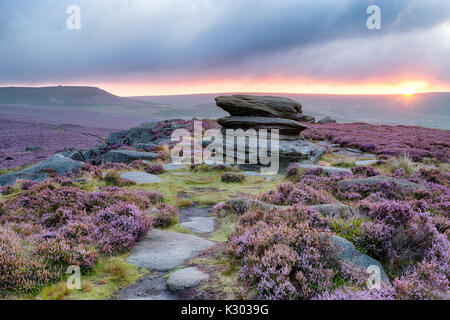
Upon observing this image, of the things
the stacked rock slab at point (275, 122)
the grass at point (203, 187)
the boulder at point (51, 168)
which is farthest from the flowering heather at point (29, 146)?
the stacked rock slab at point (275, 122)

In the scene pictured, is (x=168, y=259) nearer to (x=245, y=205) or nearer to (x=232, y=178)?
(x=245, y=205)

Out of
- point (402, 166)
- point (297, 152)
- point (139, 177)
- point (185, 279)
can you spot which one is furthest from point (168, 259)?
point (402, 166)

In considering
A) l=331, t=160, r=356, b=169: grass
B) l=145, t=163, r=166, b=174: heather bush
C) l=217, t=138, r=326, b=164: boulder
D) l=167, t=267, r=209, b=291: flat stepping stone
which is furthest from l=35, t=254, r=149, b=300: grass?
l=331, t=160, r=356, b=169: grass

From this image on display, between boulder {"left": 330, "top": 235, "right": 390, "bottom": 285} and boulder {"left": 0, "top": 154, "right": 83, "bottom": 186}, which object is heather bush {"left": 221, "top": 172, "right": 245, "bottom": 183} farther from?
boulder {"left": 0, "top": 154, "right": 83, "bottom": 186}

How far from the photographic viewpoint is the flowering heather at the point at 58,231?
14.4ft

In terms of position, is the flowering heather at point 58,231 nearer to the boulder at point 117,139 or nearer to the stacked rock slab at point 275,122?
the stacked rock slab at point 275,122

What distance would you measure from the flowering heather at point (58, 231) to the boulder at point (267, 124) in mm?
11257

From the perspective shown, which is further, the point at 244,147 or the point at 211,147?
the point at 211,147

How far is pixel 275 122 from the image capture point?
61.3 ft
